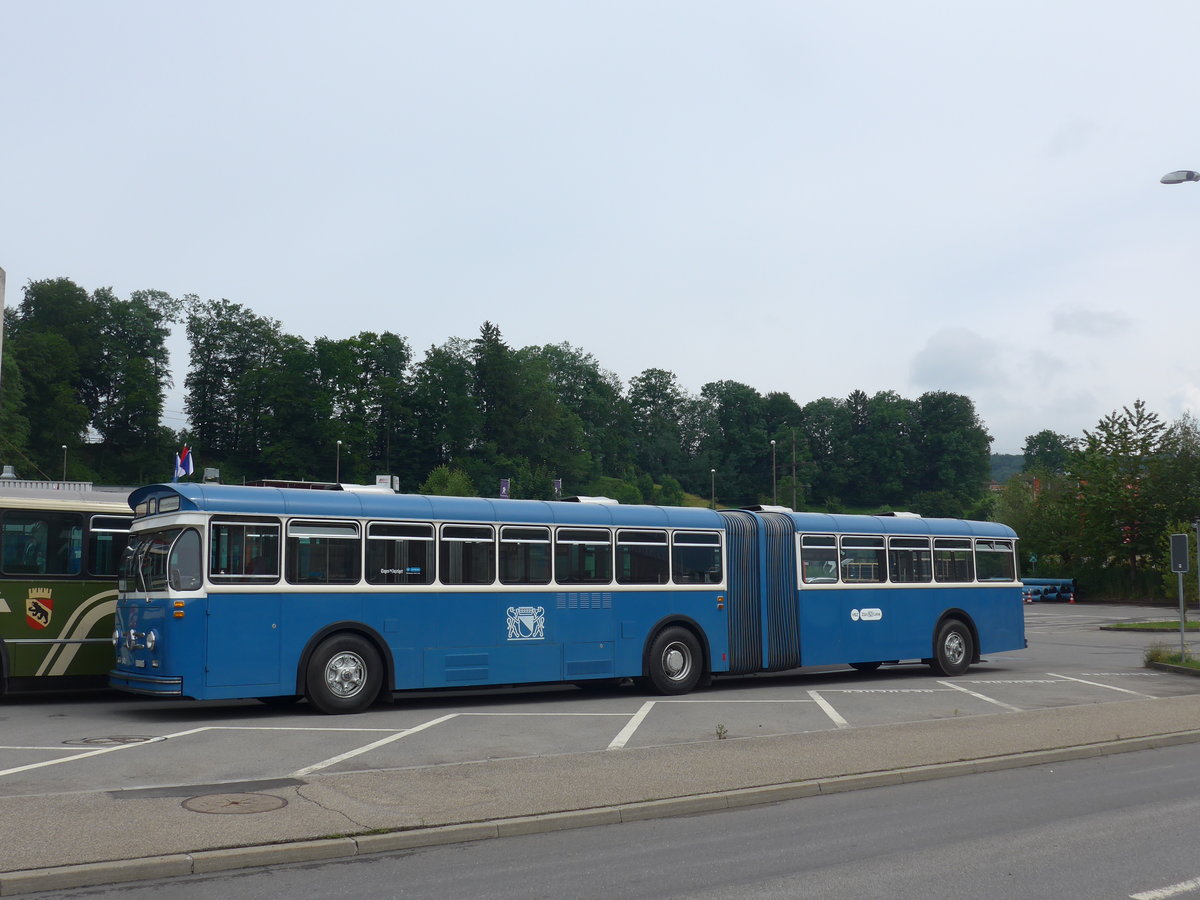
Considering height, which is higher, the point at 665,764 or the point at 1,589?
the point at 1,589

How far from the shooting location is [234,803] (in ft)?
29.4

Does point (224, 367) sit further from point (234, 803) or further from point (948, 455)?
point (234, 803)

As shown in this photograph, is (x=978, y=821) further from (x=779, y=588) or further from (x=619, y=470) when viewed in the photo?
(x=619, y=470)

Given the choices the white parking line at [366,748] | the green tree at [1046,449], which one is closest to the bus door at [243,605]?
the white parking line at [366,748]

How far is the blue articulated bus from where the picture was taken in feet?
46.7

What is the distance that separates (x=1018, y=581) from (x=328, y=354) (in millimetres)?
93027

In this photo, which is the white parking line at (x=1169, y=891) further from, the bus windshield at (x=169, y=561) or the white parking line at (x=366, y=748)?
the bus windshield at (x=169, y=561)

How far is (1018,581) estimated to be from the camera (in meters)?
22.8

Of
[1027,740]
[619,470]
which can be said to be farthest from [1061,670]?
[619,470]

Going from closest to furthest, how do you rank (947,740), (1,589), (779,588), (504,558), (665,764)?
(665,764), (947,740), (1,589), (504,558), (779,588)

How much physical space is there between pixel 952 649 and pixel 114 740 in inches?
591

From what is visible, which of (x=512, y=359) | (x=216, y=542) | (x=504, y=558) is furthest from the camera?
(x=512, y=359)

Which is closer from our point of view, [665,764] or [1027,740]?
[665,764]

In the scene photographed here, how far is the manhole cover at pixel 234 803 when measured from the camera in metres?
8.70
